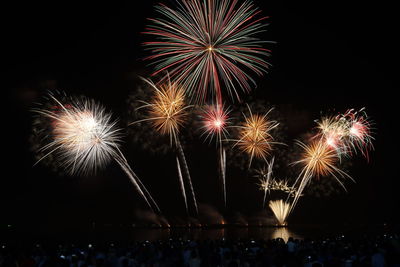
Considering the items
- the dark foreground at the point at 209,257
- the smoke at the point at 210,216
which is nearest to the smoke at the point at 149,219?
the smoke at the point at 210,216

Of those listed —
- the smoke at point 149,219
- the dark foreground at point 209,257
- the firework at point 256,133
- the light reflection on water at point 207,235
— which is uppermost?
the firework at point 256,133

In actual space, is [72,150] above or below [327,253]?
above

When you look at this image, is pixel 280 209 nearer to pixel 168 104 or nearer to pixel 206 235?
pixel 206 235

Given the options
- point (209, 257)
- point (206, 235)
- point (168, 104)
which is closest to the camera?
point (209, 257)

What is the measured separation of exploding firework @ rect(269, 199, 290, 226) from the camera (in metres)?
48.2

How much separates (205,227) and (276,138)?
16.2m

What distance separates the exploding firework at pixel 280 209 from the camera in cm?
4819

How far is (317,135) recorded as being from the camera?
3591cm

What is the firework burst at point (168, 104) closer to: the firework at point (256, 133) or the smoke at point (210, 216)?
the firework at point (256, 133)

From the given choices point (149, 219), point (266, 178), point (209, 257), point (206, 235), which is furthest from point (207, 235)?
point (209, 257)

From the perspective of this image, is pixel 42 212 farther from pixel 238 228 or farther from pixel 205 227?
pixel 238 228

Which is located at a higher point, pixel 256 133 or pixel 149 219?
pixel 256 133

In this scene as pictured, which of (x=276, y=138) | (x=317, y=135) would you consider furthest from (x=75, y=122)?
(x=317, y=135)

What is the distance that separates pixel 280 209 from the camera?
48.9m
